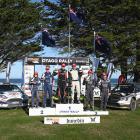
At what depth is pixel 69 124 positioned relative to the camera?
1695 cm

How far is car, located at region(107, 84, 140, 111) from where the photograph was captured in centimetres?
2248

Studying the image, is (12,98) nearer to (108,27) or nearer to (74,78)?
(74,78)

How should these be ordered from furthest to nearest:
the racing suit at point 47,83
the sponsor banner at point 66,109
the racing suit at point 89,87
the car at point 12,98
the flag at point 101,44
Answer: the flag at point 101,44
the car at point 12,98
the racing suit at point 89,87
the racing suit at point 47,83
the sponsor banner at point 66,109

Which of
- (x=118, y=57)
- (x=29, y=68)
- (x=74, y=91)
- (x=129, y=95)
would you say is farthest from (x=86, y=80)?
(x=118, y=57)

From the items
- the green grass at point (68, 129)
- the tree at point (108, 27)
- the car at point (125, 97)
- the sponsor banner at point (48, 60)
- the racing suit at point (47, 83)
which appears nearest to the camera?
the green grass at point (68, 129)

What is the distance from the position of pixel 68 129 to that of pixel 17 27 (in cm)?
2079

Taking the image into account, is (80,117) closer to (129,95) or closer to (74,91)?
(74,91)

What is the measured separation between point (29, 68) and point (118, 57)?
8178 mm

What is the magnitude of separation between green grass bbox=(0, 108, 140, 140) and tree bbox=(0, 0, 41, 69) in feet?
54.0

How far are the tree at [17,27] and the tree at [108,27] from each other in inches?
72.5

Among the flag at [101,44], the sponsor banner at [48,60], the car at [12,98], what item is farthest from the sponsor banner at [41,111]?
the sponsor banner at [48,60]

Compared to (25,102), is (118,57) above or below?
above

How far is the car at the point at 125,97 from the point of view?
2248 cm

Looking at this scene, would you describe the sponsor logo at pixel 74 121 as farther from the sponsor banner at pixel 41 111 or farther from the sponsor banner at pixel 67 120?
the sponsor banner at pixel 41 111
